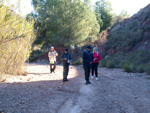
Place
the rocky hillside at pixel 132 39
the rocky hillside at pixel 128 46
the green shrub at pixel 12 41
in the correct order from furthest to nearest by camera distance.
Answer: the rocky hillside at pixel 132 39, the rocky hillside at pixel 128 46, the green shrub at pixel 12 41

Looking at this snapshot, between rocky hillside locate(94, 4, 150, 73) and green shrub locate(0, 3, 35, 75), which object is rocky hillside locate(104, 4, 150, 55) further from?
green shrub locate(0, 3, 35, 75)

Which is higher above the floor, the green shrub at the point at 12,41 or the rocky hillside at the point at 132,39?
the rocky hillside at the point at 132,39

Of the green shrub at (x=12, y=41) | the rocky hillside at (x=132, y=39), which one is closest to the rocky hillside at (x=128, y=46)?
the rocky hillside at (x=132, y=39)

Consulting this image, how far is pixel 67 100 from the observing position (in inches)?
275

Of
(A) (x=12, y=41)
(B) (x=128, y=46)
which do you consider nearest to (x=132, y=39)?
(B) (x=128, y=46)

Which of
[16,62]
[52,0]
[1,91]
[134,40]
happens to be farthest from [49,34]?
[1,91]

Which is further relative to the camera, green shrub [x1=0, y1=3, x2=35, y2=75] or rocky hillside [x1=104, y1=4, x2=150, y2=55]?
rocky hillside [x1=104, y1=4, x2=150, y2=55]

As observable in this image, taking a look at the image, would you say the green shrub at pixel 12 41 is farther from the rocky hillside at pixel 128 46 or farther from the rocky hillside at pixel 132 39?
the rocky hillside at pixel 132 39

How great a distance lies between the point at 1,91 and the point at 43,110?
2.83 m

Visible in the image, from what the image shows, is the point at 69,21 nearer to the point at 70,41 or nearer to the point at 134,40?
the point at 70,41

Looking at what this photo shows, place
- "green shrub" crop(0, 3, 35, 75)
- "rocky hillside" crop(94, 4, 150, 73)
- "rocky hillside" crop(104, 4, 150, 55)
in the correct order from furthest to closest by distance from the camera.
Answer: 1. "rocky hillside" crop(104, 4, 150, 55)
2. "rocky hillside" crop(94, 4, 150, 73)
3. "green shrub" crop(0, 3, 35, 75)

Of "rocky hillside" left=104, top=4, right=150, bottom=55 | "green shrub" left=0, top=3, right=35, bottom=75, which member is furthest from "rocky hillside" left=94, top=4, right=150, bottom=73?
"green shrub" left=0, top=3, right=35, bottom=75

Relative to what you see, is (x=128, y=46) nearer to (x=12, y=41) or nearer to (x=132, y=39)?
(x=132, y=39)

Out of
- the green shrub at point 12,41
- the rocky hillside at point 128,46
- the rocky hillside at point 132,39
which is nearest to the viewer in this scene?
the green shrub at point 12,41
